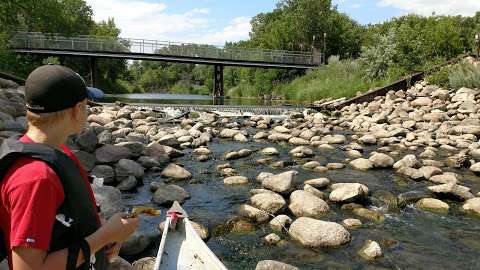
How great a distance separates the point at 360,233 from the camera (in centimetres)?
655

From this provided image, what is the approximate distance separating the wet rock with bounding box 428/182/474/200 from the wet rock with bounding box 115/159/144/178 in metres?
6.07

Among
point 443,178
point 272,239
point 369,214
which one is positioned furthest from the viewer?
point 443,178

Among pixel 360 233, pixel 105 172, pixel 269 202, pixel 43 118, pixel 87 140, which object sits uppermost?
pixel 43 118

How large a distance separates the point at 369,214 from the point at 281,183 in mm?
1737

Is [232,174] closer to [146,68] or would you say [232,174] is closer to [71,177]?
[71,177]

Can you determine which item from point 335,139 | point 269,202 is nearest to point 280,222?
point 269,202

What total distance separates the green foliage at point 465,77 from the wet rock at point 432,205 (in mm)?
14065

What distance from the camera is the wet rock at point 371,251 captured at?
576 cm

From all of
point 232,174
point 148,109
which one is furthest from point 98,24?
point 232,174

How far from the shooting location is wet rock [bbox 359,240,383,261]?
5762 mm

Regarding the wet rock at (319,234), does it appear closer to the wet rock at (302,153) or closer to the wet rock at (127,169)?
the wet rock at (127,169)

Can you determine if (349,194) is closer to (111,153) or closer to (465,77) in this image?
(111,153)

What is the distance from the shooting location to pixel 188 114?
20.5m

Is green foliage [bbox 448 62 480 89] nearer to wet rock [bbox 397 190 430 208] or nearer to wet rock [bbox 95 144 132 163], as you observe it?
wet rock [bbox 397 190 430 208]
